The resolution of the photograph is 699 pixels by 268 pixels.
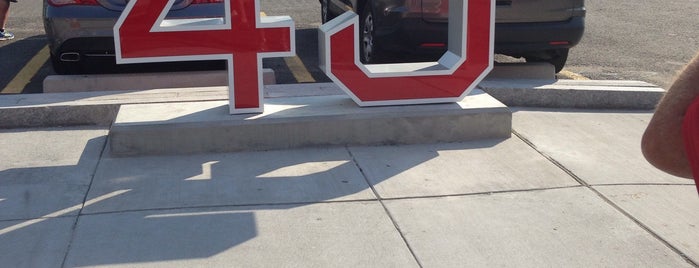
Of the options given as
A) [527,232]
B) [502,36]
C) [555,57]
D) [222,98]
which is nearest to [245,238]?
[527,232]

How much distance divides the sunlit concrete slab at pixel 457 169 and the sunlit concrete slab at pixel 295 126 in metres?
0.10

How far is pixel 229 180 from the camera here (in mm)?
5023

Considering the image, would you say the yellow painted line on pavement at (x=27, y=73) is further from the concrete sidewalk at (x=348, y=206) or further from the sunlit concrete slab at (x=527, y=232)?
the sunlit concrete slab at (x=527, y=232)

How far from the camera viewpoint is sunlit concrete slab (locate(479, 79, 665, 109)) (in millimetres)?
6816

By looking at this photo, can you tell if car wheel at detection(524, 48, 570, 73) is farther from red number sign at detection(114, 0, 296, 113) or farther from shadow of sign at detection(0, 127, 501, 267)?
red number sign at detection(114, 0, 296, 113)

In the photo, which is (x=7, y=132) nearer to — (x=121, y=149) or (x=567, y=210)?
(x=121, y=149)

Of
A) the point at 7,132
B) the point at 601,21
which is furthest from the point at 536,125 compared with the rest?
the point at 601,21

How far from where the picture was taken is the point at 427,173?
17.1 ft

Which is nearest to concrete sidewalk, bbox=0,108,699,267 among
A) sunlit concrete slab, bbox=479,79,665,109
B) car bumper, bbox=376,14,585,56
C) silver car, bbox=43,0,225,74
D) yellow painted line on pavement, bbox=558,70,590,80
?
sunlit concrete slab, bbox=479,79,665,109

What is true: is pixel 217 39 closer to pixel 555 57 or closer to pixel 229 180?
pixel 229 180

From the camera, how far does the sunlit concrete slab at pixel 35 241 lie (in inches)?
154

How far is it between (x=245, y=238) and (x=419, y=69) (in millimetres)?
2365

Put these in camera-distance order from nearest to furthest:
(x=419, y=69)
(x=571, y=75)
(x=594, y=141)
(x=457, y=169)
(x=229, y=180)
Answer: (x=229, y=180), (x=457, y=169), (x=594, y=141), (x=419, y=69), (x=571, y=75)

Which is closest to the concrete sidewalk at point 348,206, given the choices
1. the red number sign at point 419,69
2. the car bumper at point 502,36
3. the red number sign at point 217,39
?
the red number sign at point 419,69
